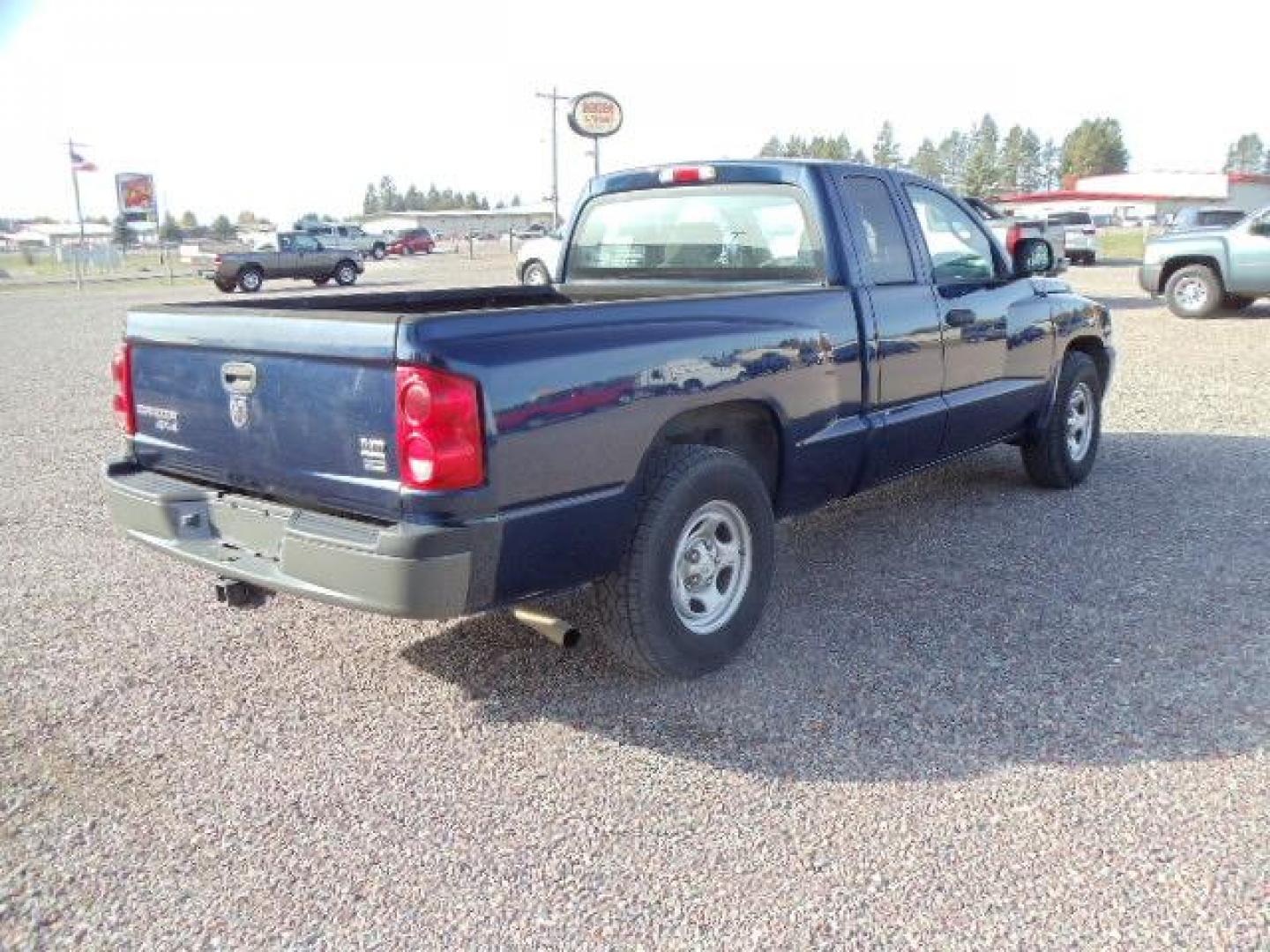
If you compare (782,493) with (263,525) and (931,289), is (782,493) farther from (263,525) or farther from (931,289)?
(263,525)

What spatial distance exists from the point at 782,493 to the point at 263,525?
6.37ft

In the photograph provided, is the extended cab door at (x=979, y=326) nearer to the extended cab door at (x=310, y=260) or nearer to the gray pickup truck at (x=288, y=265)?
the gray pickup truck at (x=288, y=265)

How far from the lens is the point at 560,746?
11.4ft

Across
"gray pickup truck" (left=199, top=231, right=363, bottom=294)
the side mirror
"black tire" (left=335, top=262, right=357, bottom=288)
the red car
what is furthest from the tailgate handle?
the red car

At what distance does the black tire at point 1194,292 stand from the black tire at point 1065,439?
1063 cm

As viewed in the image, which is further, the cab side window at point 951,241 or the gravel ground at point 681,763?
the cab side window at point 951,241

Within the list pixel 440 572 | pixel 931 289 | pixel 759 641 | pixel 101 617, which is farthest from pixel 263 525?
pixel 931 289

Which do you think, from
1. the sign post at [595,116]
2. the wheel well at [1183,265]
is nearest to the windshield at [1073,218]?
the sign post at [595,116]

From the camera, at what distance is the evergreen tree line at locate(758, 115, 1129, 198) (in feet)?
422

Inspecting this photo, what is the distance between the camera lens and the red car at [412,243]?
61.2 metres

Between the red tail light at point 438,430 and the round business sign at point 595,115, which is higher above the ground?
the round business sign at point 595,115

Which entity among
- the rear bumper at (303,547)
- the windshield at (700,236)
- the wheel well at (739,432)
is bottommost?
the rear bumper at (303,547)

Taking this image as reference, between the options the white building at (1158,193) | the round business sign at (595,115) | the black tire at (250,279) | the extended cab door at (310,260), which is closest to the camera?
the black tire at (250,279)

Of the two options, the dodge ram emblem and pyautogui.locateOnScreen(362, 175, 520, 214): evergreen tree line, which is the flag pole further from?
pyautogui.locateOnScreen(362, 175, 520, 214): evergreen tree line
